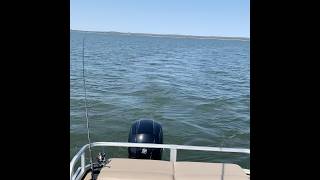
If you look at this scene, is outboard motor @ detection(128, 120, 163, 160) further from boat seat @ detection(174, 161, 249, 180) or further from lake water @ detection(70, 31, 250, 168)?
lake water @ detection(70, 31, 250, 168)

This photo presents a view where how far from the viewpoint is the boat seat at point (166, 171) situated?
432 centimetres

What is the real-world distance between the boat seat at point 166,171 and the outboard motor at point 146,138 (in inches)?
56.6

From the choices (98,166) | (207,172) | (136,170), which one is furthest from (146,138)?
(207,172)

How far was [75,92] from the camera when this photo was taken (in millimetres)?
17906

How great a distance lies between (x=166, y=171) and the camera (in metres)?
4.52

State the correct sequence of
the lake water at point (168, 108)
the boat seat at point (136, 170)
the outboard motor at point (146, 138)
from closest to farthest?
1. the boat seat at point (136, 170)
2. the outboard motor at point (146, 138)
3. the lake water at point (168, 108)

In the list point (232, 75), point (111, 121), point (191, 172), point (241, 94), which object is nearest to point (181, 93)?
point (241, 94)

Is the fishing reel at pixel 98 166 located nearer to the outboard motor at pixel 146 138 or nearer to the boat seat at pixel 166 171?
the boat seat at pixel 166 171

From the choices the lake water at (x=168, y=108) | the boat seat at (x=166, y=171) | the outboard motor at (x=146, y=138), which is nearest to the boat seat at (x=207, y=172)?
the boat seat at (x=166, y=171)

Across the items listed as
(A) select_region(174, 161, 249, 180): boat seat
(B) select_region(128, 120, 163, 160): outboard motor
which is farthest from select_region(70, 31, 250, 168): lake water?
(A) select_region(174, 161, 249, 180): boat seat

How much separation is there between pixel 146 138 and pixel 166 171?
82.9 inches
